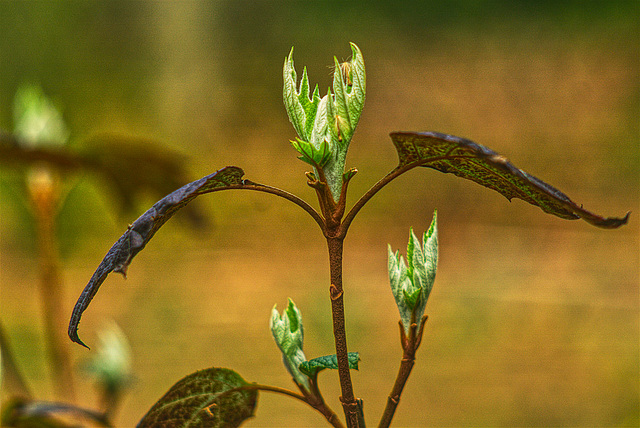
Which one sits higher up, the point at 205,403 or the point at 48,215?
the point at 48,215

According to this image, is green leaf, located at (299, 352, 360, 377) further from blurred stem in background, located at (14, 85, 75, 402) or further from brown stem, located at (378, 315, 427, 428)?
blurred stem in background, located at (14, 85, 75, 402)

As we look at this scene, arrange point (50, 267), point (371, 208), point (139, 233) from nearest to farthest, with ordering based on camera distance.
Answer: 1. point (139, 233)
2. point (50, 267)
3. point (371, 208)

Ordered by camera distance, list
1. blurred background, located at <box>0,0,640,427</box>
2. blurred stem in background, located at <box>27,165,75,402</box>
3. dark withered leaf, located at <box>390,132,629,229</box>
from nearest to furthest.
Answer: dark withered leaf, located at <box>390,132,629,229</box> → blurred stem in background, located at <box>27,165,75,402</box> → blurred background, located at <box>0,0,640,427</box>

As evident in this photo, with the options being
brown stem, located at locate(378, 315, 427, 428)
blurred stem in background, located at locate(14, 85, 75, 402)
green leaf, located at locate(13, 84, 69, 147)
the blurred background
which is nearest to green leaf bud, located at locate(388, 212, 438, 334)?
brown stem, located at locate(378, 315, 427, 428)

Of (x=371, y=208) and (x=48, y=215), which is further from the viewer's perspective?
(x=371, y=208)

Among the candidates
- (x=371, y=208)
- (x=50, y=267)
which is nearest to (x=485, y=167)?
(x=50, y=267)

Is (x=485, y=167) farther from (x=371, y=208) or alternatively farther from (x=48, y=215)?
(x=371, y=208)
